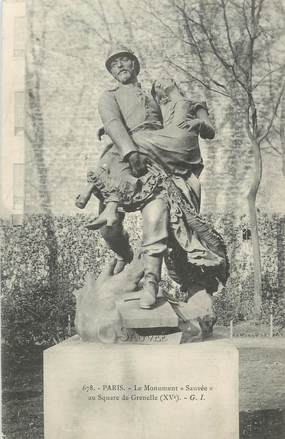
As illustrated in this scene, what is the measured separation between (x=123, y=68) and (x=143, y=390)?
1862mm

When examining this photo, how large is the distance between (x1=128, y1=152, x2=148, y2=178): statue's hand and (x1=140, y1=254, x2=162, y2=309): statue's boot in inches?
18.5

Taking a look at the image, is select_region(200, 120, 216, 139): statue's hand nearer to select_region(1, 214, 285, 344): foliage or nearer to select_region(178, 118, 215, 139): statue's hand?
select_region(178, 118, 215, 139): statue's hand

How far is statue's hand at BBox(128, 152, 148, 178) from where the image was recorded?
3.90 m

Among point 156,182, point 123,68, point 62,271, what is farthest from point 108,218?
point 62,271

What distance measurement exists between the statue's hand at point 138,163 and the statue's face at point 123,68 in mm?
521

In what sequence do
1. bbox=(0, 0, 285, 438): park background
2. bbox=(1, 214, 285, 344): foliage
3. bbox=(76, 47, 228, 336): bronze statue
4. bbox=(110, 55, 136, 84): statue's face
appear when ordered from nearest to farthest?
bbox=(76, 47, 228, 336): bronze statue
bbox=(110, 55, 136, 84): statue's face
bbox=(1, 214, 285, 344): foliage
bbox=(0, 0, 285, 438): park background

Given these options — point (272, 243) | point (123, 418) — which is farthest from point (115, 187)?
point (272, 243)

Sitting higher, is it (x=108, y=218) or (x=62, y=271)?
(x=108, y=218)

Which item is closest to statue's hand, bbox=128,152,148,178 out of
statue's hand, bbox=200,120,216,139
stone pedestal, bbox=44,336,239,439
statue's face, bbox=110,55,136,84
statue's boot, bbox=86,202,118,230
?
statue's boot, bbox=86,202,118,230

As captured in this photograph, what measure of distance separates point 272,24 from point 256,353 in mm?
3480

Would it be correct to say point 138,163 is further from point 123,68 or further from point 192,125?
point 123,68

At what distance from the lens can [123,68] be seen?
4133 millimetres

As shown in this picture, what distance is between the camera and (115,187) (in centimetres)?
396

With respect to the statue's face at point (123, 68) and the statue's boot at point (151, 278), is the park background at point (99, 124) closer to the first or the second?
the statue's face at point (123, 68)
